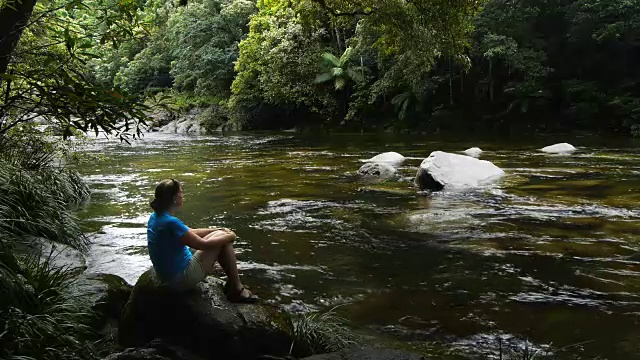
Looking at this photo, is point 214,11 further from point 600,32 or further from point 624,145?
point 624,145

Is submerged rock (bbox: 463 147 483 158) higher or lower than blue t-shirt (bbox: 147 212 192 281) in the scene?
lower

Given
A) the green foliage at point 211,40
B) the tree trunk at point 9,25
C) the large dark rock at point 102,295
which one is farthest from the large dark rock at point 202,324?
the green foliage at point 211,40

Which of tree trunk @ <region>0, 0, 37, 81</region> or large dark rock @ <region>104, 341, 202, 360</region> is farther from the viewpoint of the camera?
large dark rock @ <region>104, 341, 202, 360</region>

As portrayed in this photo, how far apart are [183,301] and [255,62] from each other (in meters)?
26.8

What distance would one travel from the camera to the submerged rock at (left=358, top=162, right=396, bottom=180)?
38.2ft

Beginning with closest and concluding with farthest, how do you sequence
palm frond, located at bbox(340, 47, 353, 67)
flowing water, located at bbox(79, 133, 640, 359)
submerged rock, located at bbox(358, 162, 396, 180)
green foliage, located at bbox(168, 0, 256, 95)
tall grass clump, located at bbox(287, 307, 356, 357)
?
tall grass clump, located at bbox(287, 307, 356, 357) → flowing water, located at bbox(79, 133, 640, 359) → submerged rock, located at bbox(358, 162, 396, 180) → palm frond, located at bbox(340, 47, 353, 67) → green foliage, located at bbox(168, 0, 256, 95)

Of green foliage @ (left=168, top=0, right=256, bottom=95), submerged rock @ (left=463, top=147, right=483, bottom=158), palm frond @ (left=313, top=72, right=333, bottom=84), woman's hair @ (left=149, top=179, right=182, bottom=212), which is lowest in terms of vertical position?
submerged rock @ (left=463, top=147, right=483, bottom=158)

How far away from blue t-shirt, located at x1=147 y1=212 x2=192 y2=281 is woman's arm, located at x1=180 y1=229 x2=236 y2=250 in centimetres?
4

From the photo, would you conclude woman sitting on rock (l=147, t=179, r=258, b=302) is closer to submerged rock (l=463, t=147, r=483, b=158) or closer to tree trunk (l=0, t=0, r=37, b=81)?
tree trunk (l=0, t=0, r=37, b=81)

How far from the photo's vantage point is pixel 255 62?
96.3ft

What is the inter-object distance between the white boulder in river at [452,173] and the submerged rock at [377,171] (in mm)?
1493

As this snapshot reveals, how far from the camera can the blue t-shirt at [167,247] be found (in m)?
3.75

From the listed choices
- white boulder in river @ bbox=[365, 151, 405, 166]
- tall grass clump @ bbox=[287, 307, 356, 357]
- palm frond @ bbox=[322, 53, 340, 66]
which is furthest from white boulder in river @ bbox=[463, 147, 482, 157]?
palm frond @ bbox=[322, 53, 340, 66]

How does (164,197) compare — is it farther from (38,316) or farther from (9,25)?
(9,25)
